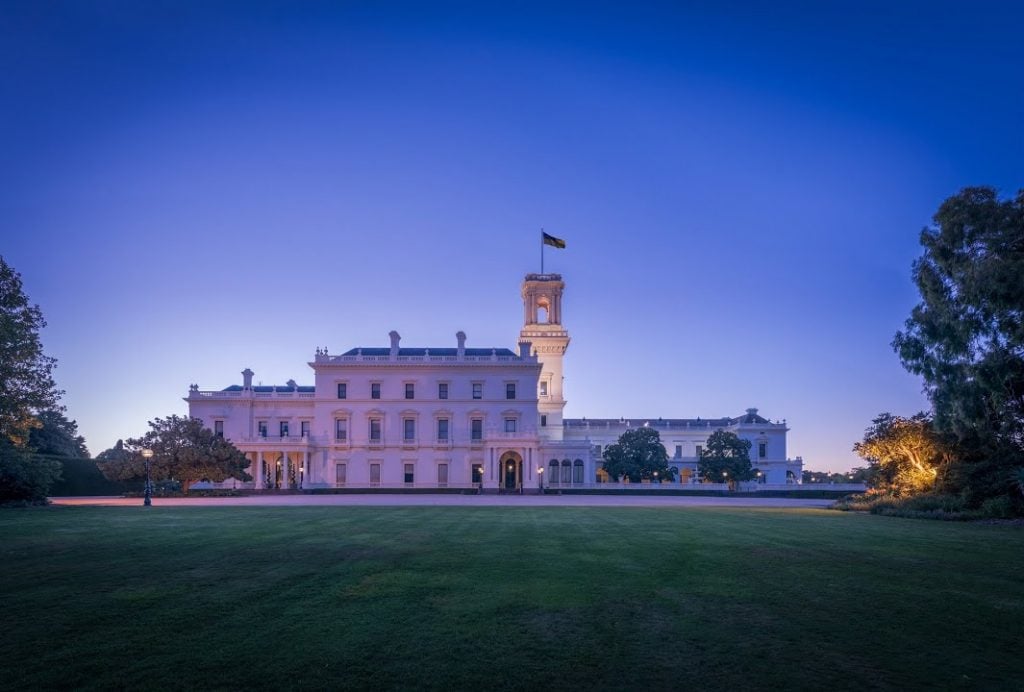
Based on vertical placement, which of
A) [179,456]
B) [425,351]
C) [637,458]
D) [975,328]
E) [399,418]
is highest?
[425,351]

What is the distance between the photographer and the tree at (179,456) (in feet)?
154

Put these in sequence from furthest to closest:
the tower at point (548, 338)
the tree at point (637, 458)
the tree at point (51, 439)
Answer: the tower at point (548, 338) → the tree at point (637, 458) → the tree at point (51, 439)

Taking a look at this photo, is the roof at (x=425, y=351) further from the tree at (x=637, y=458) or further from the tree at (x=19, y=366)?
the tree at (x=19, y=366)

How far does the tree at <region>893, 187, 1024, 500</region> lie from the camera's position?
21547 mm

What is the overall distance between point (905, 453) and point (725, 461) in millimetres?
42099

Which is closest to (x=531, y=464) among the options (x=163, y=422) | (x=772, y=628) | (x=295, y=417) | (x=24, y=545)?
(x=295, y=417)

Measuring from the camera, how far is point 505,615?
25.7ft

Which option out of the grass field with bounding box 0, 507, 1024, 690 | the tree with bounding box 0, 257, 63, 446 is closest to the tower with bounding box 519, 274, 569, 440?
the tree with bounding box 0, 257, 63, 446

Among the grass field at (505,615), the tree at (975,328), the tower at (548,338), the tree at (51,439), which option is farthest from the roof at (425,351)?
the grass field at (505,615)

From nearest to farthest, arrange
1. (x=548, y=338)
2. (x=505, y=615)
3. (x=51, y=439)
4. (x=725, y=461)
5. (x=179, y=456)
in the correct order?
(x=505, y=615) → (x=179, y=456) → (x=51, y=439) → (x=725, y=461) → (x=548, y=338)

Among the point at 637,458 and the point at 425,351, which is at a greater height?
the point at 425,351

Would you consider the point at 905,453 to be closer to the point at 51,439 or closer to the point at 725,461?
the point at 725,461

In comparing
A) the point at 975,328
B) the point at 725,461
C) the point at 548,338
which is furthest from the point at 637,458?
the point at 975,328

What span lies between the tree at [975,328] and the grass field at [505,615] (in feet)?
30.4
